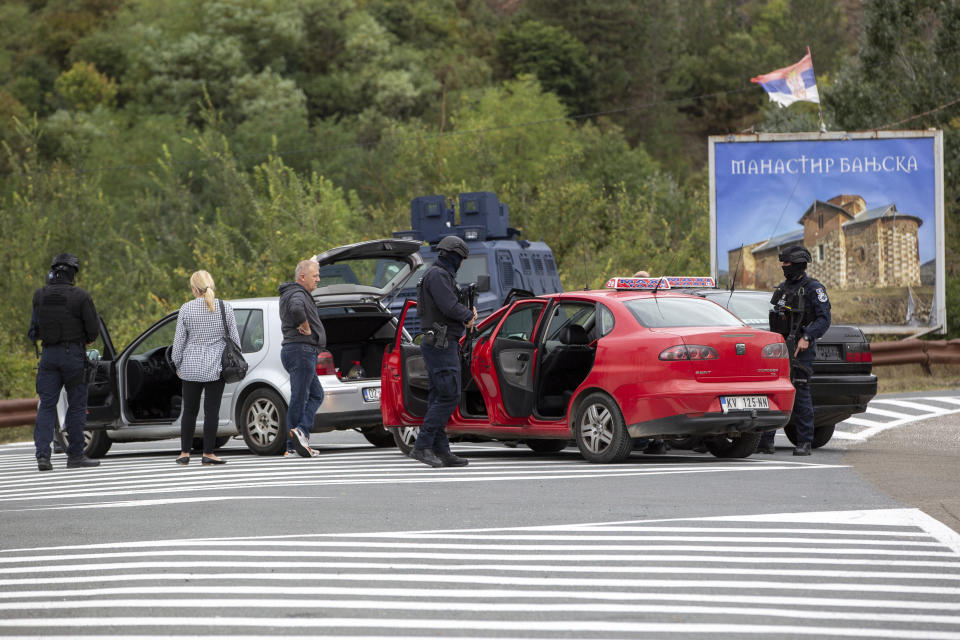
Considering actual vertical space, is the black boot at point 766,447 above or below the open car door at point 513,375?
below

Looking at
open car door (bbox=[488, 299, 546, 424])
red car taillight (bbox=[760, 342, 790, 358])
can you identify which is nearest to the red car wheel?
open car door (bbox=[488, 299, 546, 424])

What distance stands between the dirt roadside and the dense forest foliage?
45.9ft

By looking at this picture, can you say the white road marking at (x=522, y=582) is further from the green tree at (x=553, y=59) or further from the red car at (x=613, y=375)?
the green tree at (x=553, y=59)

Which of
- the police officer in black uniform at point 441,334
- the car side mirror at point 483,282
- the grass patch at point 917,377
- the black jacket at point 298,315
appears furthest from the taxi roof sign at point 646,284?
the grass patch at point 917,377

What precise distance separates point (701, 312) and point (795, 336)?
1101 mm

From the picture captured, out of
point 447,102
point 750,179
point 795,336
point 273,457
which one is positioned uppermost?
point 447,102

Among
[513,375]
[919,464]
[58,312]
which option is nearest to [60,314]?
[58,312]

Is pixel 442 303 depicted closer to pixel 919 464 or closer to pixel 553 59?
pixel 919 464

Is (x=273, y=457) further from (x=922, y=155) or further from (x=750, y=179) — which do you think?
(x=922, y=155)

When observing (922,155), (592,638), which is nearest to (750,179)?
(922,155)

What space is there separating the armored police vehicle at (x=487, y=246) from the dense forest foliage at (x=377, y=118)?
221 inches

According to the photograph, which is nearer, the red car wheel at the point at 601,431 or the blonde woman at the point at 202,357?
the red car wheel at the point at 601,431

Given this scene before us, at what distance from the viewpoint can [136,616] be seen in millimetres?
6195

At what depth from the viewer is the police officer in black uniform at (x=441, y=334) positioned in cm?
1200
